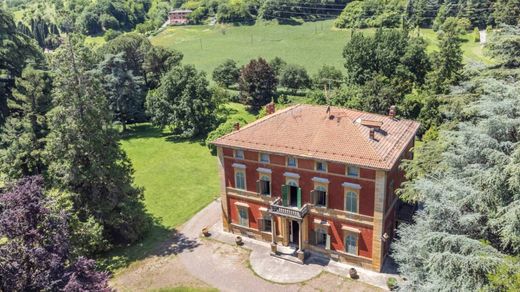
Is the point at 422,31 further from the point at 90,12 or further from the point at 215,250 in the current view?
the point at 90,12

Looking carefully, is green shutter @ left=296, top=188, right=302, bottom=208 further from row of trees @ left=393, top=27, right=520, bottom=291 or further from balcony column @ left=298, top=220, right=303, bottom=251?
row of trees @ left=393, top=27, right=520, bottom=291

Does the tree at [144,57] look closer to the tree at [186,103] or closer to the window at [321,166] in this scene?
the tree at [186,103]

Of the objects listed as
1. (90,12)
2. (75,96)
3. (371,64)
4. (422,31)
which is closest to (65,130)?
(75,96)

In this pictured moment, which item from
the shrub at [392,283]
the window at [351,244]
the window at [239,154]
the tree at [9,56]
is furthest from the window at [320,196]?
the tree at [9,56]

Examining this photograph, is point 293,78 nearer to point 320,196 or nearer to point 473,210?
point 320,196

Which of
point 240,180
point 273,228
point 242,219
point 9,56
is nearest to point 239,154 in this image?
point 240,180

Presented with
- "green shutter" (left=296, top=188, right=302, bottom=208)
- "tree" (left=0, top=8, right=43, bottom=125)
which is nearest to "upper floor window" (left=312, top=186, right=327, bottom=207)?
"green shutter" (left=296, top=188, right=302, bottom=208)
